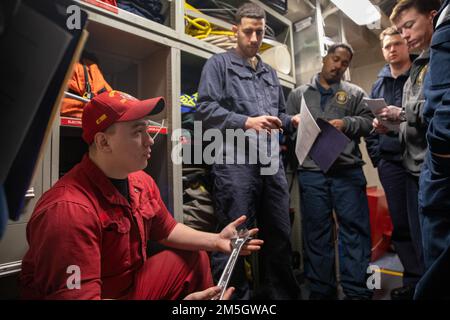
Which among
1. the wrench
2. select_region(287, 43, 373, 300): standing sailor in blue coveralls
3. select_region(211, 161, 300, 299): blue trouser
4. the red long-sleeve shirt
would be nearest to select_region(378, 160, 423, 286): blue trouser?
select_region(287, 43, 373, 300): standing sailor in blue coveralls

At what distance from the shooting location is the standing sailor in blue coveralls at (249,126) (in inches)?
40.9

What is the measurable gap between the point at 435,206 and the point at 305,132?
56 cm

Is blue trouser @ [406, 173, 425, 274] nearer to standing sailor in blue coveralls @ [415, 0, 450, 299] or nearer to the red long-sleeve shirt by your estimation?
standing sailor in blue coveralls @ [415, 0, 450, 299]

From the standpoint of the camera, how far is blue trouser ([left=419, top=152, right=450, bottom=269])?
2.05ft

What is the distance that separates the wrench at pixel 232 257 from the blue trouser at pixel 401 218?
2.98 ft

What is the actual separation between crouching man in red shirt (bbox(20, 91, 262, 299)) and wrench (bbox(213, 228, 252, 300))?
0.02m

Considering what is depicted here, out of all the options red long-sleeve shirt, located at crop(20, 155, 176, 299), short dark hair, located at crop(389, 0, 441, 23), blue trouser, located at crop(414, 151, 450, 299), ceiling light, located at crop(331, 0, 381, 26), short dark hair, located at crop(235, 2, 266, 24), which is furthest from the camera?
ceiling light, located at crop(331, 0, 381, 26)

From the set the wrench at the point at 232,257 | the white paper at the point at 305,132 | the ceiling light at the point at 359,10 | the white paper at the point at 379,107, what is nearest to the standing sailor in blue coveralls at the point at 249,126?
the white paper at the point at 305,132

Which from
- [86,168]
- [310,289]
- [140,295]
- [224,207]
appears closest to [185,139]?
[224,207]

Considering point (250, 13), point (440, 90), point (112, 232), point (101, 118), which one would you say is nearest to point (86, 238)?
point (112, 232)

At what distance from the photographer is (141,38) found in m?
0.99

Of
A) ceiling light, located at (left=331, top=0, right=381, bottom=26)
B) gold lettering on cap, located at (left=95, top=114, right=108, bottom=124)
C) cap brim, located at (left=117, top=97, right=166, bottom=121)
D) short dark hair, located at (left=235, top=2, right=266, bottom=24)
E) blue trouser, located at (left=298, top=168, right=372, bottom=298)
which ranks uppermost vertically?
ceiling light, located at (left=331, top=0, right=381, bottom=26)

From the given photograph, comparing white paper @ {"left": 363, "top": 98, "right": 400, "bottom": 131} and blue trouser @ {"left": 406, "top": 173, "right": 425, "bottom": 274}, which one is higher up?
white paper @ {"left": 363, "top": 98, "right": 400, "bottom": 131}

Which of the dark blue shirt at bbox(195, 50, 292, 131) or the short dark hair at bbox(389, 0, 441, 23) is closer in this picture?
the short dark hair at bbox(389, 0, 441, 23)
